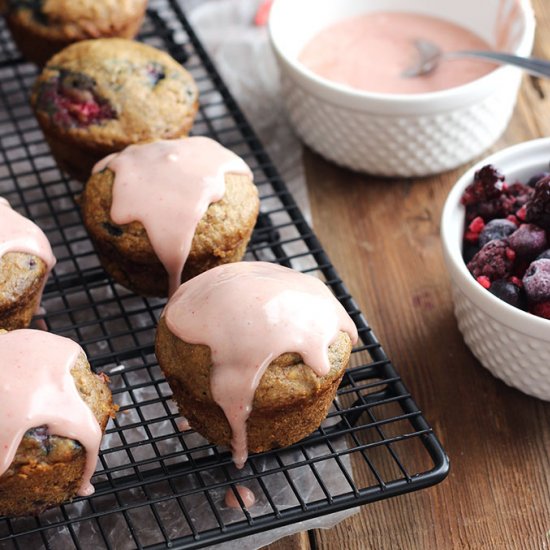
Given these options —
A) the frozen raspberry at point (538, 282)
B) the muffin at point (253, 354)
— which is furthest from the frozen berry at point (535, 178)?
the muffin at point (253, 354)

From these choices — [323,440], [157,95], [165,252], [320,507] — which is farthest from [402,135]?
[320,507]

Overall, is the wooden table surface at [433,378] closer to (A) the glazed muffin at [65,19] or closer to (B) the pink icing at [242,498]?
(B) the pink icing at [242,498]

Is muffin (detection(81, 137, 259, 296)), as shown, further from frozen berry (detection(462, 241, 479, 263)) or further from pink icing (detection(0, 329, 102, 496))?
frozen berry (detection(462, 241, 479, 263))

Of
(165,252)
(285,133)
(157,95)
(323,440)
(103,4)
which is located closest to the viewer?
(323,440)

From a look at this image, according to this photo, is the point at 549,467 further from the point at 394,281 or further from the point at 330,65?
the point at 330,65

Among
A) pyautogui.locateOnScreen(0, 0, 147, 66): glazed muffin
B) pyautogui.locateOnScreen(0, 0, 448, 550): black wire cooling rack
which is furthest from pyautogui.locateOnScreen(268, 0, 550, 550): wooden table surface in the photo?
pyautogui.locateOnScreen(0, 0, 147, 66): glazed muffin

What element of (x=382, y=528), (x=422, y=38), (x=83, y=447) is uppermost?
(x=422, y=38)
